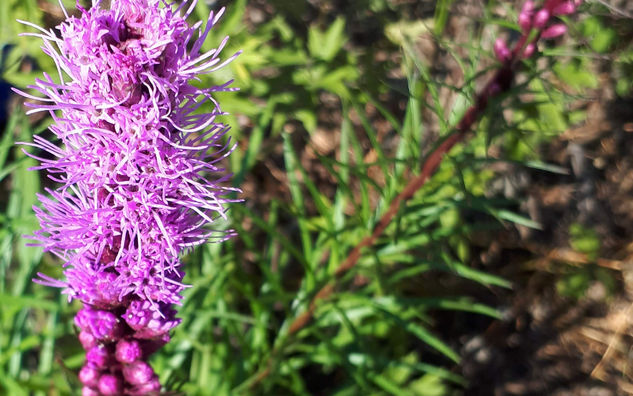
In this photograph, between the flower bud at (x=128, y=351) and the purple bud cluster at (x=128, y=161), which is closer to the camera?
the purple bud cluster at (x=128, y=161)

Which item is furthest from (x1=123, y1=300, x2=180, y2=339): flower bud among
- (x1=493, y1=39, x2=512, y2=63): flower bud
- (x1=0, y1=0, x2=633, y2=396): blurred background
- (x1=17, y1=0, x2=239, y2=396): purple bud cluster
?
(x1=493, y1=39, x2=512, y2=63): flower bud

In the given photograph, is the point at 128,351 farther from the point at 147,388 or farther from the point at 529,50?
the point at 529,50

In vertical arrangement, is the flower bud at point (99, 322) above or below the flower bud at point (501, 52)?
→ below

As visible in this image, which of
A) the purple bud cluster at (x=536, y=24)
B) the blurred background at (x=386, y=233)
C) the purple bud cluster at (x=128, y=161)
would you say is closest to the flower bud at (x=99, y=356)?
the purple bud cluster at (x=128, y=161)

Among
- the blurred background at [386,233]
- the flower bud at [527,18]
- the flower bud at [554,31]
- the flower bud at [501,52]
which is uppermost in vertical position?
the flower bud at [527,18]

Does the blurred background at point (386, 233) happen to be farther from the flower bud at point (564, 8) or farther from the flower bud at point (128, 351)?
the flower bud at point (128, 351)

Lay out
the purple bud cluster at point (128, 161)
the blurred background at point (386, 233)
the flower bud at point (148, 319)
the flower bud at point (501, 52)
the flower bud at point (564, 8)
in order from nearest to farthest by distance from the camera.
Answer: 1. the purple bud cluster at point (128, 161)
2. the flower bud at point (148, 319)
3. the flower bud at point (564, 8)
4. the flower bud at point (501, 52)
5. the blurred background at point (386, 233)

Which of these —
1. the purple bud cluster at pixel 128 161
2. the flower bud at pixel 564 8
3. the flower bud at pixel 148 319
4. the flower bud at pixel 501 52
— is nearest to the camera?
the purple bud cluster at pixel 128 161

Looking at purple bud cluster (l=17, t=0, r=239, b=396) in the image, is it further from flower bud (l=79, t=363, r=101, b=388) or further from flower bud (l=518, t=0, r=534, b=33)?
flower bud (l=518, t=0, r=534, b=33)
